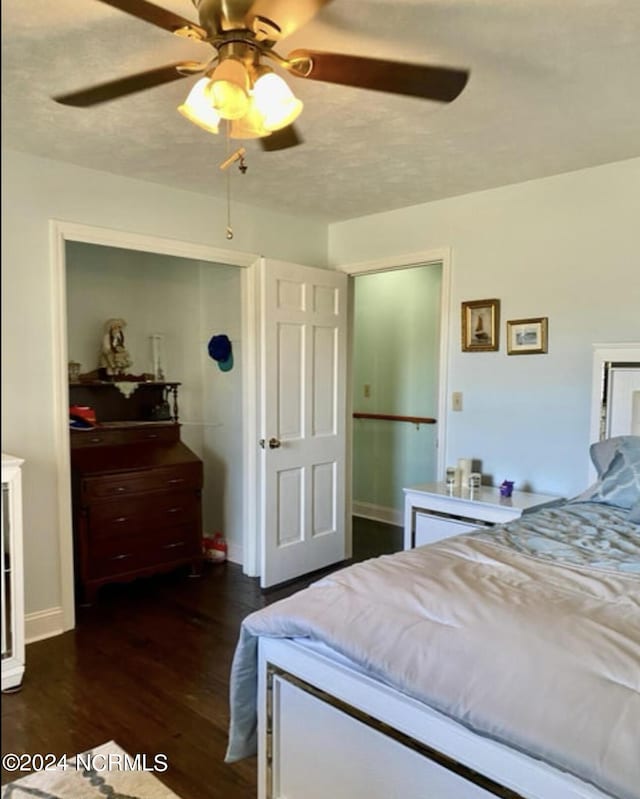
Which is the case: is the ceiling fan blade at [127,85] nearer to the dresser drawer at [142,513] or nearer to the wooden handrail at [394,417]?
the dresser drawer at [142,513]

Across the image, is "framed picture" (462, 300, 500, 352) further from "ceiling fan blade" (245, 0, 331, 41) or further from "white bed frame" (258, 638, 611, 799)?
"white bed frame" (258, 638, 611, 799)

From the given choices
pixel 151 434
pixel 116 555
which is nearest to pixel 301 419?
pixel 151 434

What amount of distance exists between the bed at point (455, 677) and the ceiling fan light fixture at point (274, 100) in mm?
1362

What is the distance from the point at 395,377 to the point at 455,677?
404 centimetres

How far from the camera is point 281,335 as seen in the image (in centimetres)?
364

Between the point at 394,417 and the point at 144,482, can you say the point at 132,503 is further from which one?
the point at 394,417

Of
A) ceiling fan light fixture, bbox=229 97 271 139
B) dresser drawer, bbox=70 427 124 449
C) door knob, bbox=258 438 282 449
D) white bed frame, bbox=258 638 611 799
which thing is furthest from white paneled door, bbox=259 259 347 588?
white bed frame, bbox=258 638 611 799

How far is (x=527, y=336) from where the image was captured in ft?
10.6

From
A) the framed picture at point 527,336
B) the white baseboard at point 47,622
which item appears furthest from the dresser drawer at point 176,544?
the framed picture at point 527,336

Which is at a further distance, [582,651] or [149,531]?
[149,531]

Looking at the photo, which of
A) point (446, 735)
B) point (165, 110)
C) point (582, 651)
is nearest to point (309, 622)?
point (446, 735)

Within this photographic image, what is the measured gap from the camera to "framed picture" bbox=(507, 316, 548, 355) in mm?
3180

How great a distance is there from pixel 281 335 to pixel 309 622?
7.66 ft

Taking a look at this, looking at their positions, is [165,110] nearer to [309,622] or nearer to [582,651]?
[309,622]
